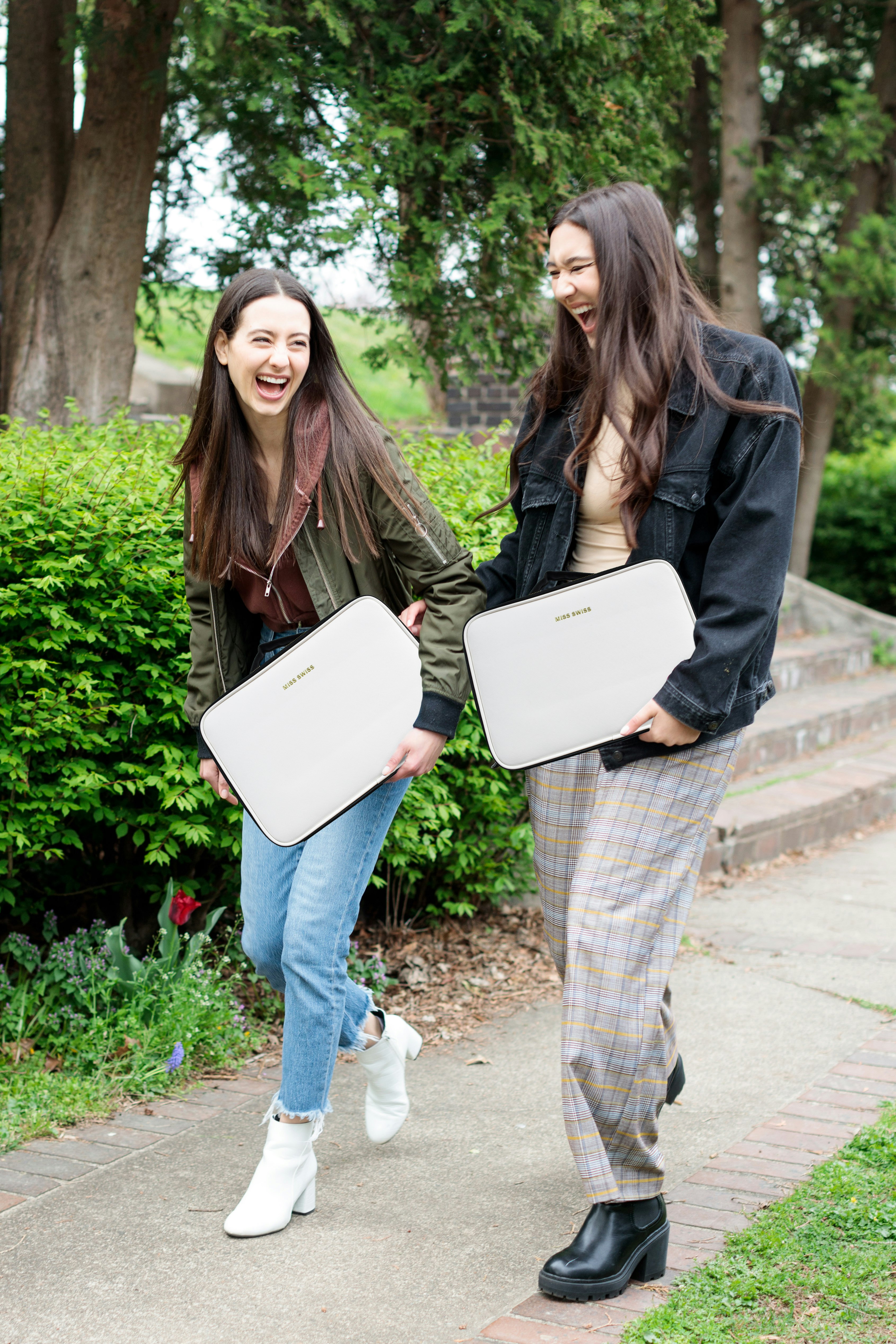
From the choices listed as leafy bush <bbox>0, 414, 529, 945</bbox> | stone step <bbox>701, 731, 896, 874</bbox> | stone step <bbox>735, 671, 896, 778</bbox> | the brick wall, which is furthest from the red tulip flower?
the brick wall

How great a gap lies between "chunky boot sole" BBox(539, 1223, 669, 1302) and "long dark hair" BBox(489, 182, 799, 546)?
140cm

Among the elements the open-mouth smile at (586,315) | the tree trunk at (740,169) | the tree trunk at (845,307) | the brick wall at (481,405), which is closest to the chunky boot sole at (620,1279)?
the open-mouth smile at (586,315)

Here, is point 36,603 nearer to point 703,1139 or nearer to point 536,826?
point 536,826

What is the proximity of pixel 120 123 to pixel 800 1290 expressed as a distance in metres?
5.54

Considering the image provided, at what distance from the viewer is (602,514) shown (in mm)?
2775

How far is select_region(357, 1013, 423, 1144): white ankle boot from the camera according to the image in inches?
125

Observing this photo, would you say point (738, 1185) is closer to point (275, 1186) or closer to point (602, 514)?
point (275, 1186)

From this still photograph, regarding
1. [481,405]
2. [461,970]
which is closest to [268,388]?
[461,970]

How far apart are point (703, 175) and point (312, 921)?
11.4 m

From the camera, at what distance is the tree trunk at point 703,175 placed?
1233 cm

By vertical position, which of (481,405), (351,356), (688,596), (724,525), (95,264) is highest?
(351,356)

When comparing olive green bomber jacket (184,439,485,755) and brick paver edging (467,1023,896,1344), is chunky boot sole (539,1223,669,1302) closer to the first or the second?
brick paver edging (467,1023,896,1344)

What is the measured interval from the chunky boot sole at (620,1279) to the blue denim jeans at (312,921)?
628 millimetres

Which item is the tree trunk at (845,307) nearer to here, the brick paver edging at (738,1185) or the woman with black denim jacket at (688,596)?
the brick paver edging at (738,1185)
